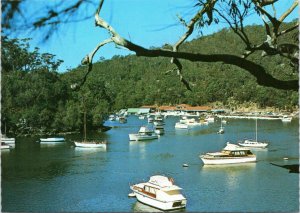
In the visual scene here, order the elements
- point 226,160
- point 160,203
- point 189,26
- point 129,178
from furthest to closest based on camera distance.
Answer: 1. point 226,160
2. point 129,178
3. point 160,203
4. point 189,26

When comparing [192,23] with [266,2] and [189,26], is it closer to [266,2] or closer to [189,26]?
[189,26]

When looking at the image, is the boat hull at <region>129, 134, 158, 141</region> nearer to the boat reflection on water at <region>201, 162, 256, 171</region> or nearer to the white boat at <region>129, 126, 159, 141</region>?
the white boat at <region>129, 126, 159, 141</region>

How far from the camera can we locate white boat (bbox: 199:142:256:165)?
36.7 ft

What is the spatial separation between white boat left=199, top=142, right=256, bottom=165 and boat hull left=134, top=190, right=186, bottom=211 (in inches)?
139

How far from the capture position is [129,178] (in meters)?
9.51

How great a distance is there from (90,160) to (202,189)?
4397 mm

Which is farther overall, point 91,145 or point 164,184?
point 91,145

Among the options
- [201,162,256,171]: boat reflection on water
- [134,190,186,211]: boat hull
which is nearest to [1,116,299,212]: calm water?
[201,162,256,171]: boat reflection on water

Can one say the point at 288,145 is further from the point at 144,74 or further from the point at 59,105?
the point at 144,74

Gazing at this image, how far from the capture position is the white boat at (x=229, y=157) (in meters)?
11.2

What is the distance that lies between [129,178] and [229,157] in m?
3.06

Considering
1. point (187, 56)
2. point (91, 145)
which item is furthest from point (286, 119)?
point (187, 56)

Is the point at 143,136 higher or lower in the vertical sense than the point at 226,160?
higher

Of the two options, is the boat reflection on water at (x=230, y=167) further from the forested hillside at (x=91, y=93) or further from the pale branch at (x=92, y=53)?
the pale branch at (x=92, y=53)
